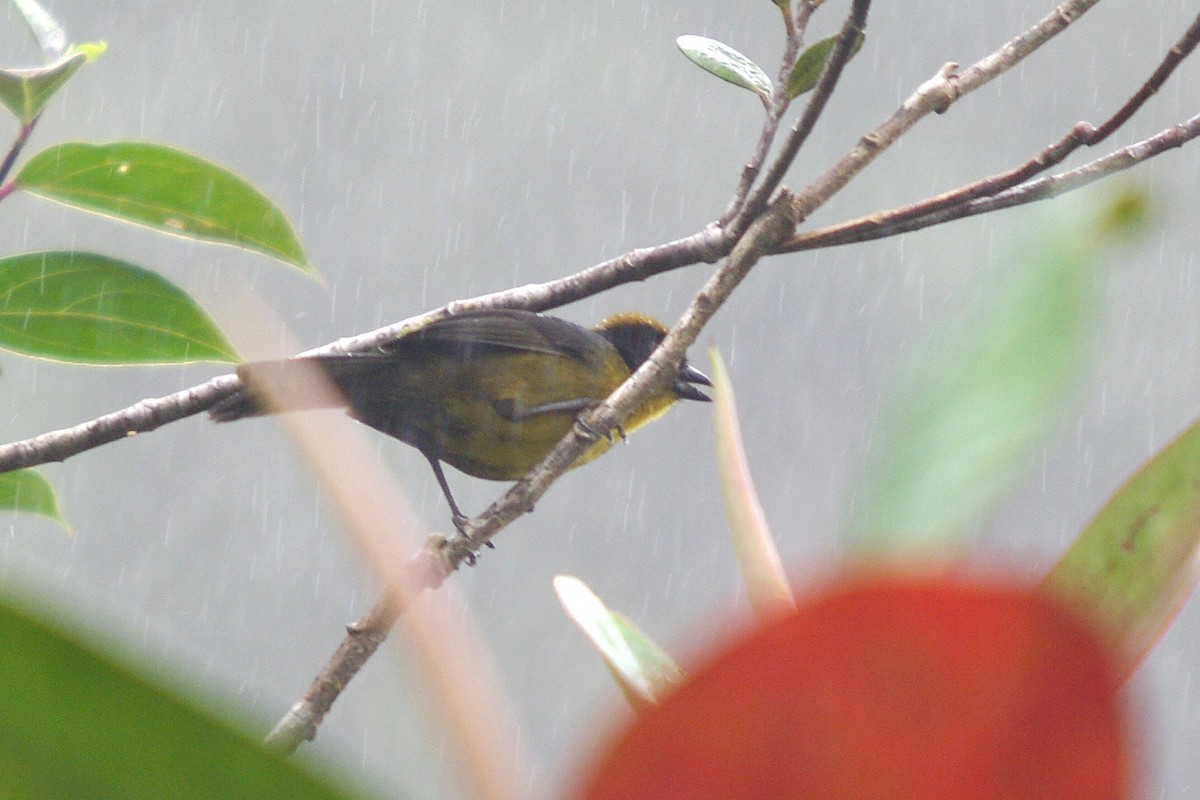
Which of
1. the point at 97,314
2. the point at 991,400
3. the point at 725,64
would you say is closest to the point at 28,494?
the point at 97,314

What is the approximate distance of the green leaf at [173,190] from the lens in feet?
3.95

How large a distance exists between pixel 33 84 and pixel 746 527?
3.59 ft

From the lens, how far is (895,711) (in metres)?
0.21

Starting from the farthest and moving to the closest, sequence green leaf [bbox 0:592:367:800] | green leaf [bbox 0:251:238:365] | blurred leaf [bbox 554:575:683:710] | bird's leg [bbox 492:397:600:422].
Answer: bird's leg [bbox 492:397:600:422], green leaf [bbox 0:251:238:365], blurred leaf [bbox 554:575:683:710], green leaf [bbox 0:592:367:800]

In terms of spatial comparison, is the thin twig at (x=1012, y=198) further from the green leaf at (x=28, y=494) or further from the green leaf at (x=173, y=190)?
the green leaf at (x=28, y=494)

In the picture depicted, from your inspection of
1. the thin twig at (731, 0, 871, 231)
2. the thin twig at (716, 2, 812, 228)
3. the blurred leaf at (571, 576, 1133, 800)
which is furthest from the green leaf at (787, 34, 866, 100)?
the blurred leaf at (571, 576, 1133, 800)

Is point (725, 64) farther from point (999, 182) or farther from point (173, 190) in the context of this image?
point (173, 190)

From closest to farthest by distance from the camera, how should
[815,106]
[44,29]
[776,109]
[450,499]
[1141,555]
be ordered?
[1141,555], [815,106], [776,109], [44,29], [450,499]

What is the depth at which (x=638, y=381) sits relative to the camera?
3.41ft

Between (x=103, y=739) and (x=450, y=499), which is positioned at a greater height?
(x=450, y=499)

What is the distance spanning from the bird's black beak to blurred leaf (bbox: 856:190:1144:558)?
7.10 feet

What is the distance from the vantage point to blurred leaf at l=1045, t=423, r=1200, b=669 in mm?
349

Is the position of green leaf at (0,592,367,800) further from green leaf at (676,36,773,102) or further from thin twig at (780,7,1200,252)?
green leaf at (676,36,773,102)

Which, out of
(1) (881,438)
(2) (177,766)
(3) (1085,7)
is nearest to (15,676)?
(2) (177,766)
